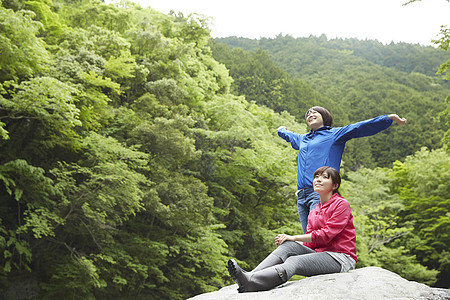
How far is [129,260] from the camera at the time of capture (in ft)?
32.0

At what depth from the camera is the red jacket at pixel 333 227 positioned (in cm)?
267

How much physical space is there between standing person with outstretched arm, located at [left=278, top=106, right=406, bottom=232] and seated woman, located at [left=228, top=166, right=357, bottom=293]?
→ 265mm

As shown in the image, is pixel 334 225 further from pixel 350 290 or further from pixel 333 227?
pixel 350 290

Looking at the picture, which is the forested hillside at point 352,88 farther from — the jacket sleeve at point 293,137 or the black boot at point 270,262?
the black boot at point 270,262

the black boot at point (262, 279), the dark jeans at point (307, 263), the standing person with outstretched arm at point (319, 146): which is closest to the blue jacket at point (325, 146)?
the standing person with outstretched arm at point (319, 146)

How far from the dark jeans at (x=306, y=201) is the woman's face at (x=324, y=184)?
10.2 inches

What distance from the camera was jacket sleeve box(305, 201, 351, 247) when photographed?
2.66 metres

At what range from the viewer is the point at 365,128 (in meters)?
2.95

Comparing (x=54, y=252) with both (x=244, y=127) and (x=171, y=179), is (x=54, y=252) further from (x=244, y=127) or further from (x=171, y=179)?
(x=244, y=127)

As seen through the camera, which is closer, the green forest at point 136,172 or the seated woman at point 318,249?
the seated woman at point 318,249

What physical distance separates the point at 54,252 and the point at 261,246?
21.4 ft

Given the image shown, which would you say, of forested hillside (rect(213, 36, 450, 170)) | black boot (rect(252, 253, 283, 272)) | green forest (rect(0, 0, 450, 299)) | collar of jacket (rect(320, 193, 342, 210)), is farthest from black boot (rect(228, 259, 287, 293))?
forested hillside (rect(213, 36, 450, 170))

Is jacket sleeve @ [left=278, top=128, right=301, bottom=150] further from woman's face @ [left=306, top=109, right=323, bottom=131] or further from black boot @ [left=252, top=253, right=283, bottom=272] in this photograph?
black boot @ [left=252, top=253, right=283, bottom=272]

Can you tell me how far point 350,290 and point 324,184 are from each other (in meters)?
0.76
